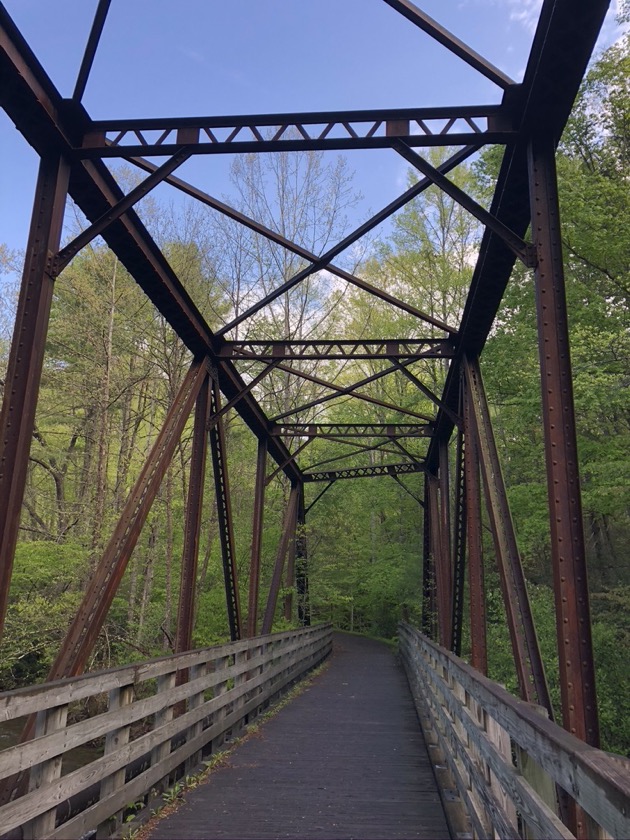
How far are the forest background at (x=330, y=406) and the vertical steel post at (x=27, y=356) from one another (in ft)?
20.3

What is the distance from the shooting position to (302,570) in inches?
777

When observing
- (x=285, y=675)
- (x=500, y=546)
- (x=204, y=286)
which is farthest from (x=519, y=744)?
(x=204, y=286)

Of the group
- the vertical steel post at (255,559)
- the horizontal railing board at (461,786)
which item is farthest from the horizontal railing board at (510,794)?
the vertical steel post at (255,559)

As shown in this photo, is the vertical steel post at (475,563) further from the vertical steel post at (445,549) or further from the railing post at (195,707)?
the vertical steel post at (445,549)

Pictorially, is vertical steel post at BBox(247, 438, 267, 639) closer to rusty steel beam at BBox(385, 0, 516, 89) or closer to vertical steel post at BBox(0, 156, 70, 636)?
vertical steel post at BBox(0, 156, 70, 636)

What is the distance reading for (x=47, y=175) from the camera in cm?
523

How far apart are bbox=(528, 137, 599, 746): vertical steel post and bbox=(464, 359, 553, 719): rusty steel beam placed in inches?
35.0

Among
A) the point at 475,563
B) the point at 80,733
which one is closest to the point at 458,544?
the point at 475,563

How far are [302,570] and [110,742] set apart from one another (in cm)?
1614

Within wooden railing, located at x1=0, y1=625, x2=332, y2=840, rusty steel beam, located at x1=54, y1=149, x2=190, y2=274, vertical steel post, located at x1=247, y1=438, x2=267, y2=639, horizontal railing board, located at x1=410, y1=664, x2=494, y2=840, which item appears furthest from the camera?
vertical steel post, located at x1=247, y1=438, x2=267, y2=639

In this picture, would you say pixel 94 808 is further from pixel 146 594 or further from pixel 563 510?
pixel 146 594

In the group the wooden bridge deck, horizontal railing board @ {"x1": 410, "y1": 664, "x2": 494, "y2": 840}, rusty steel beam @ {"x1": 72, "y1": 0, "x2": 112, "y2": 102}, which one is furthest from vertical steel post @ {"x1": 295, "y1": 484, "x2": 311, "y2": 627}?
rusty steel beam @ {"x1": 72, "y1": 0, "x2": 112, "y2": 102}

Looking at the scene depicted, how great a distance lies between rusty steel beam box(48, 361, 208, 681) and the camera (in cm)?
517

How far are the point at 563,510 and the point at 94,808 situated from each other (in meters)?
3.42
